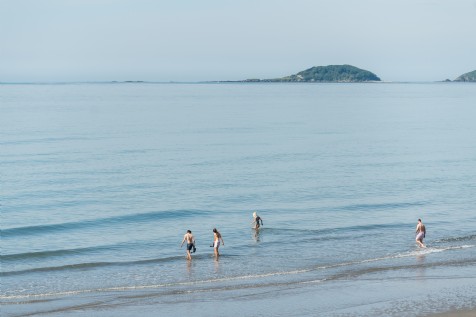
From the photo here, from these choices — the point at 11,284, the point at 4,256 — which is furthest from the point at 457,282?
the point at 4,256

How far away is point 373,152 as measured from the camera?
2817 inches

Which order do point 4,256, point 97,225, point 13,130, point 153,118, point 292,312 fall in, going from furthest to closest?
point 153,118
point 13,130
point 97,225
point 4,256
point 292,312

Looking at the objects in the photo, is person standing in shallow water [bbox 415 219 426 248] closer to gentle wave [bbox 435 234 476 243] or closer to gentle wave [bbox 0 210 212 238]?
gentle wave [bbox 435 234 476 243]

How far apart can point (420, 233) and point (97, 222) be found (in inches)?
702

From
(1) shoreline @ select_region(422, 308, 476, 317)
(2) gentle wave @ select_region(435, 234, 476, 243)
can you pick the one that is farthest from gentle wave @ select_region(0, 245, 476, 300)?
(1) shoreline @ select_region(422, 308, 476, 317)

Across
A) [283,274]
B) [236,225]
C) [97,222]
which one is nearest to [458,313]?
[283,274]

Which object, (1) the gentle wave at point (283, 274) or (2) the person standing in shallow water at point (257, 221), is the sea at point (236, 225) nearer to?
(1) the gentle wave at point (283, 274)

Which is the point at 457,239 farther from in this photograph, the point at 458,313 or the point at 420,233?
the point at 458,313

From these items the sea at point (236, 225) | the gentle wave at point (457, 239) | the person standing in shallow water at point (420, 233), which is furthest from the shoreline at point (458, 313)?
the gentle wave at point (457, 239)

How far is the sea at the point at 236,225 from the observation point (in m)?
25.8

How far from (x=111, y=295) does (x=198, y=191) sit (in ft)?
75.3

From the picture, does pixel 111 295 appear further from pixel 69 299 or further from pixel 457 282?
pixel 457 282

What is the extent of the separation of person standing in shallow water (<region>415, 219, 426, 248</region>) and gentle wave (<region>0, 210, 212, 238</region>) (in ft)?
45.1

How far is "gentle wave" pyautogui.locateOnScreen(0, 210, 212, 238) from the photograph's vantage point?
127 feet
